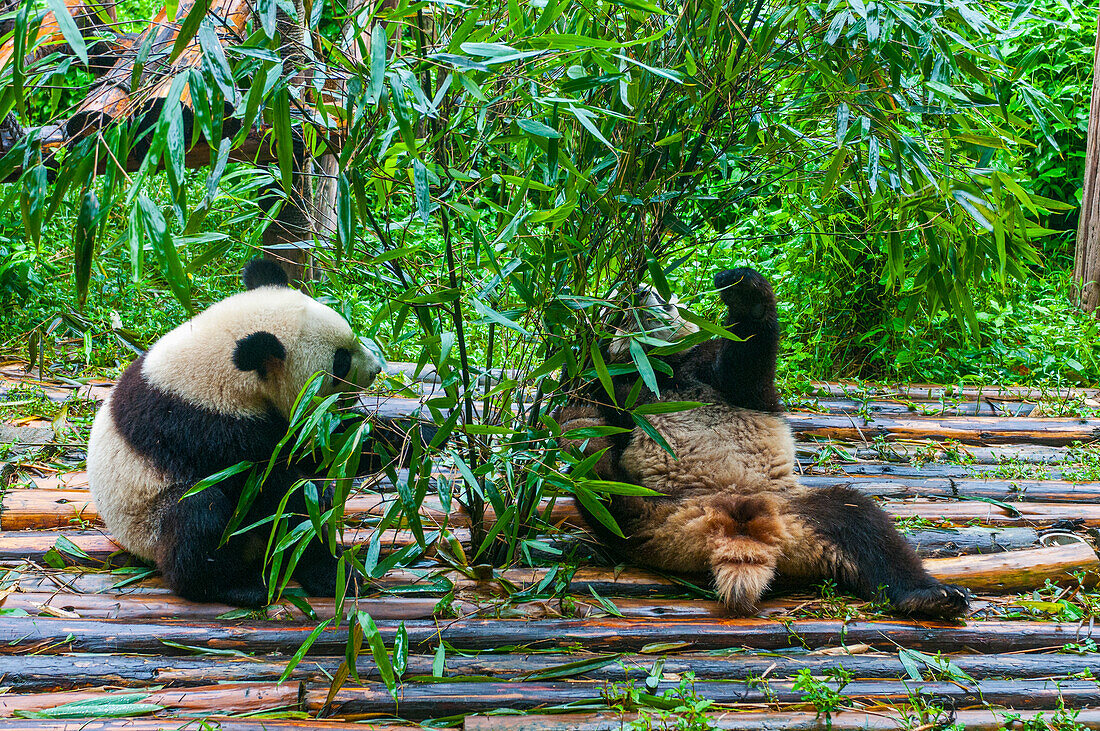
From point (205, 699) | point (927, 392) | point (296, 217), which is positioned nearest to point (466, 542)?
point (205, 699)

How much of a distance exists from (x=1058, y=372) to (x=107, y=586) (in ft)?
16.8

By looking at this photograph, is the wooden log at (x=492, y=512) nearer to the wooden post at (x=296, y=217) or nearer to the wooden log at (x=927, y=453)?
the wooden log at (x=927, y=453)

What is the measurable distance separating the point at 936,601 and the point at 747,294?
1.10m

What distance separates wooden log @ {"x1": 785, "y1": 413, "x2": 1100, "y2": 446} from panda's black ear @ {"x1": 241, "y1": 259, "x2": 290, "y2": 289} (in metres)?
2.34

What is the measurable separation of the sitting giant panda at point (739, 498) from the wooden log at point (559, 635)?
0.10 metres

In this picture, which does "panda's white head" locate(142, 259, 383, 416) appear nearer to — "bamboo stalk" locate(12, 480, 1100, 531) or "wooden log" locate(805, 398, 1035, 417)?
"bamboo stalk" locate(12, 480, 1100, 531)

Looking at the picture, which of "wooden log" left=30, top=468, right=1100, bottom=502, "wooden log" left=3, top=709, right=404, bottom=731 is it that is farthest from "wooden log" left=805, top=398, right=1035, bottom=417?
"wooden log" left=3, top=709, right=404, bottom=731

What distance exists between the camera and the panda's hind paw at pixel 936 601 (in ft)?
7.29

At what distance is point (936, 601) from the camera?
2.22 m

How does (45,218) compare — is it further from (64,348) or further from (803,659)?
(64,348)

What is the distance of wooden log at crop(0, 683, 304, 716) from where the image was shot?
1.85m

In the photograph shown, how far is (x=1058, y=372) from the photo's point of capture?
4.88 meters

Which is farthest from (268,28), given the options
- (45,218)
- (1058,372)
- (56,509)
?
(1058,372)

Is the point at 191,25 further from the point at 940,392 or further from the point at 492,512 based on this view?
the point at 940,392
